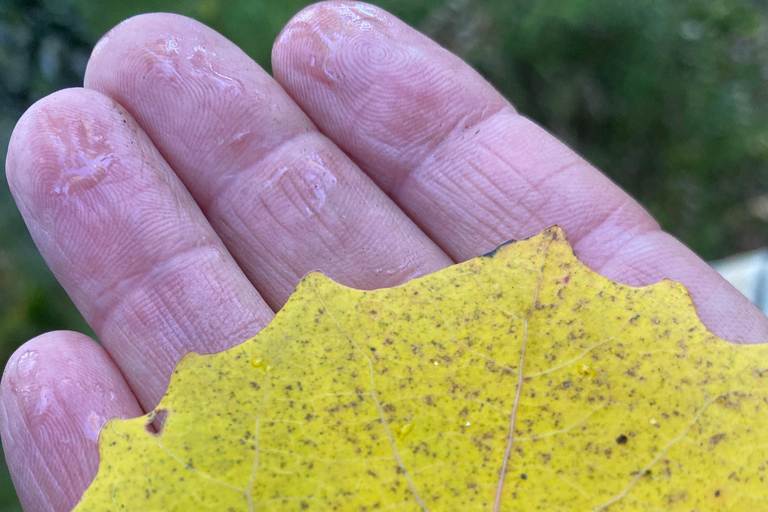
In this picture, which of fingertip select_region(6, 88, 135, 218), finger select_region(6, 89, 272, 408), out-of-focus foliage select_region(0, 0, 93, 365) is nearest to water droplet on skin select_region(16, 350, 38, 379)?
finger select_region(6, 89, 272, 408)

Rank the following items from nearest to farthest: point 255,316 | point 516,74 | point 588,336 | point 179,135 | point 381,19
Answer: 1. point 588,336
2. point 255,316
3. point 179,135
4. point 381,19
5. point 516,74

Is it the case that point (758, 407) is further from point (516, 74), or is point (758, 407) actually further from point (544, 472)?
point (516, 74)

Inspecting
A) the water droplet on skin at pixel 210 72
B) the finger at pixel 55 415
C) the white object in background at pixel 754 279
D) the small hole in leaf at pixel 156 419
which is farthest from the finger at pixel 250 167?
the white object in background at pixel 754 279

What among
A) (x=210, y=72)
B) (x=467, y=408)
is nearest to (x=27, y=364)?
(x=210, y=72)

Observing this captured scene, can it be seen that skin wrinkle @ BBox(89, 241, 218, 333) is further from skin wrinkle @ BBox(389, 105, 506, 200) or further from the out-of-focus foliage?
the out-of-focus foliage

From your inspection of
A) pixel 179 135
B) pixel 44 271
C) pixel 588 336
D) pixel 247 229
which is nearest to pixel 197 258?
pixel 247 229

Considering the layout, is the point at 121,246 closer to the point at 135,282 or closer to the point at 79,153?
the point at 135,282
